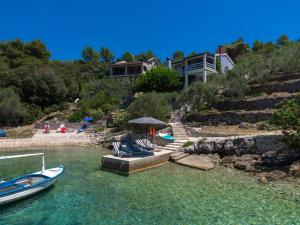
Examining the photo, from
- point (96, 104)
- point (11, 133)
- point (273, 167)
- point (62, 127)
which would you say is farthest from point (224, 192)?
point (96, 104)

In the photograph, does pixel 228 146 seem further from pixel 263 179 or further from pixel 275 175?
pixel 263 179

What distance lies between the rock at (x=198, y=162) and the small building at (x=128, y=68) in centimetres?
3691

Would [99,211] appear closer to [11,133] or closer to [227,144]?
[227,144]

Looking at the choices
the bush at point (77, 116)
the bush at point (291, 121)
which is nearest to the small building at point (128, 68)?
the bush at point (77, 116)

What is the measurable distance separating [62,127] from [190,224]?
82.0 feet

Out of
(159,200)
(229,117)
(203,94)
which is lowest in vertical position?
(159,200)

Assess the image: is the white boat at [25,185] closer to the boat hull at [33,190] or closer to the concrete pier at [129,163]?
the boat hull at [33,190]

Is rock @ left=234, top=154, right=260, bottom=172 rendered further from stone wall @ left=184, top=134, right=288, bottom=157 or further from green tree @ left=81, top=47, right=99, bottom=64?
green tree @ left=81, top=47, right=99, bottom=64

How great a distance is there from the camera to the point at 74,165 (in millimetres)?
16484

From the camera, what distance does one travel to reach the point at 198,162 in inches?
627

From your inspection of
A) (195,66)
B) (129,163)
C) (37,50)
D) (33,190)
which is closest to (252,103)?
(129,163)

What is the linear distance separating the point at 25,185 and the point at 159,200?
5.30 meters

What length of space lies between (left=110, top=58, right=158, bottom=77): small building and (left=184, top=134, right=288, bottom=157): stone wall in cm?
3567

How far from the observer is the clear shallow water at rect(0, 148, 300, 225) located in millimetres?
8594
